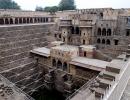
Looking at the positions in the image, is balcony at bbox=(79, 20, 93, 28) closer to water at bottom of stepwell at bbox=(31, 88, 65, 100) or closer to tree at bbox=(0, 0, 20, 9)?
water at bottom of stepwell at bbox=(31, 88, 65, 100)

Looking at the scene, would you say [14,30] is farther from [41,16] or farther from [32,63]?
[41,16]

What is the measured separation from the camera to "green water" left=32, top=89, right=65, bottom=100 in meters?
20.7

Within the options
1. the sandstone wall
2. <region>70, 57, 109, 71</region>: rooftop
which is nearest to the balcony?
<region>70, 57, 109, 71</region>: rooftop

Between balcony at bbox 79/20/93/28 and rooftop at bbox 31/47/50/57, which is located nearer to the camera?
rooftop at bbox 31/47/50/57

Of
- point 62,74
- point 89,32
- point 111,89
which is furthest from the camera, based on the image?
point 89,32

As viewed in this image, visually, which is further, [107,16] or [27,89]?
[107,16]

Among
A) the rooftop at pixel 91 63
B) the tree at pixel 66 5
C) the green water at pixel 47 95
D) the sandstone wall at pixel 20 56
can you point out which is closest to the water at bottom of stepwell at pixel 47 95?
the green water at pixel 47 95

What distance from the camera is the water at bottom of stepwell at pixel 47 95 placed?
2067 centimetres

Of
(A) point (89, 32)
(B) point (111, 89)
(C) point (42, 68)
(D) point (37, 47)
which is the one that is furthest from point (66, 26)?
(B) point (111, 89)

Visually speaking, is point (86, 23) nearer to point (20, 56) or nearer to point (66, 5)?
point (20, 56)

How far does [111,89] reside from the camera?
7.70m

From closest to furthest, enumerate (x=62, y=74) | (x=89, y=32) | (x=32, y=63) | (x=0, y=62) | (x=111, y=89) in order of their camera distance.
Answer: (x=111, y=89), (x=0, y=62), (x=62, y=74), (x=32, y=63), (x=89, y=32)

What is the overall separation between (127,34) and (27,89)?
1773cm

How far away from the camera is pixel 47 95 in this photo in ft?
70.0
